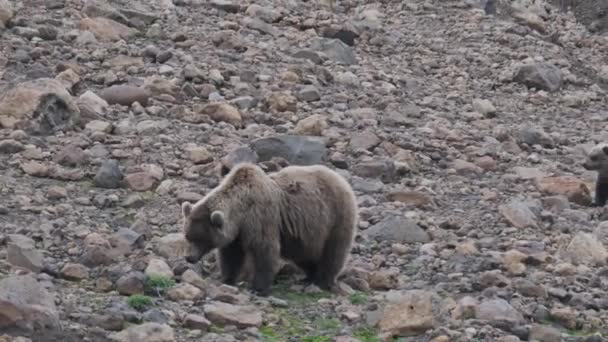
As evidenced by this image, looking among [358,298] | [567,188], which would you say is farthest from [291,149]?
[358,298]

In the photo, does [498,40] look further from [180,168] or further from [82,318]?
[82,318]

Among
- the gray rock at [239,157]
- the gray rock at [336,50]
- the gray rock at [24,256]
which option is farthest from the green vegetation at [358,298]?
the gray rock at [336,50]

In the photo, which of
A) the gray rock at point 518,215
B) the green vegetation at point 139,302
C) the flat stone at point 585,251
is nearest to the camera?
the green vegetation at point 139,302

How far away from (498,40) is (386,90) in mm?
4370

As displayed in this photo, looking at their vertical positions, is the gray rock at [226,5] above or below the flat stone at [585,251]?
below

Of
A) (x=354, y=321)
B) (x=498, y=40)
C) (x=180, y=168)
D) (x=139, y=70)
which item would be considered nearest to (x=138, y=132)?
(x=180, y=168)

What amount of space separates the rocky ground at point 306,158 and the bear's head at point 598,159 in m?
0.34

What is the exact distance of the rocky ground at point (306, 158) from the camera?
28.9 ft

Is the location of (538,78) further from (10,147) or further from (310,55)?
(10,147)

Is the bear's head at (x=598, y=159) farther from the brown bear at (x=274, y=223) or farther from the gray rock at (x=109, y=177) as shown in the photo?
the gray rock at (x=109, y=177)

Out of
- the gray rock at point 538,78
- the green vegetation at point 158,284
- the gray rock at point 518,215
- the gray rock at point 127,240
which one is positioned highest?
the green vegetation at point 158,284

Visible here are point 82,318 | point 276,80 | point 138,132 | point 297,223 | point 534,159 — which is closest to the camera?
point 82,318

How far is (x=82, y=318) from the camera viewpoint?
8.11 m

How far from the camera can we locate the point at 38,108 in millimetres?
12711
